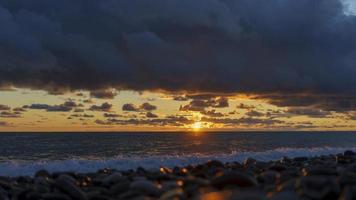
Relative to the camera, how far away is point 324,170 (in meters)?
10.0

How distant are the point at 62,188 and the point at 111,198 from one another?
1492 mm

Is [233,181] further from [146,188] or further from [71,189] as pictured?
[71,189]

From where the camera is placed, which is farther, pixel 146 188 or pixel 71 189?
pixel 71 189

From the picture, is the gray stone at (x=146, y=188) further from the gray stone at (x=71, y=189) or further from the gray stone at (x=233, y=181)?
the gray stone at (x=71, y=189)

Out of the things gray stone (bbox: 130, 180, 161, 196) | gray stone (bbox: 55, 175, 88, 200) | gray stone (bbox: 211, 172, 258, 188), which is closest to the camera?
gray stone (bbox: 130, 180, 161, 196)

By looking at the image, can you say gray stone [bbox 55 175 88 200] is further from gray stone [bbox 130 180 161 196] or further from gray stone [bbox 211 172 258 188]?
gray stone [bbox 211 172 258 188]

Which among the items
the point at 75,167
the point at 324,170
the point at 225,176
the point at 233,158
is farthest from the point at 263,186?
the point at 233,158

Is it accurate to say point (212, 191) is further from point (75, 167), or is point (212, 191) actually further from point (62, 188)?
→ point (75, 167)

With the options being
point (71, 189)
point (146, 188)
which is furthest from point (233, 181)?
point (71, 189)

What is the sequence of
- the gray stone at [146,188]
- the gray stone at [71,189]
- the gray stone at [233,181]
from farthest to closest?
the gray stone at [71,189] → the gray stone at [233,181] → the gray stone at [146,188]

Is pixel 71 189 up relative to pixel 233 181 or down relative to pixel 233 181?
down

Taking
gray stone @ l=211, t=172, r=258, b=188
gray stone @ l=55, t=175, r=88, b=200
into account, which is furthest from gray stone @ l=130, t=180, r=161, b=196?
gray stone @ l=55, t=175, r=88, b=200

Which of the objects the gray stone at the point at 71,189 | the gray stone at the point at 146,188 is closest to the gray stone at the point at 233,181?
the gray stone at the point at 146,188

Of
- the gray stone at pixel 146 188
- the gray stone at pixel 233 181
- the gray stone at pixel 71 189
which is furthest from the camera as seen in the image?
the gray stone at pixel 71 189
